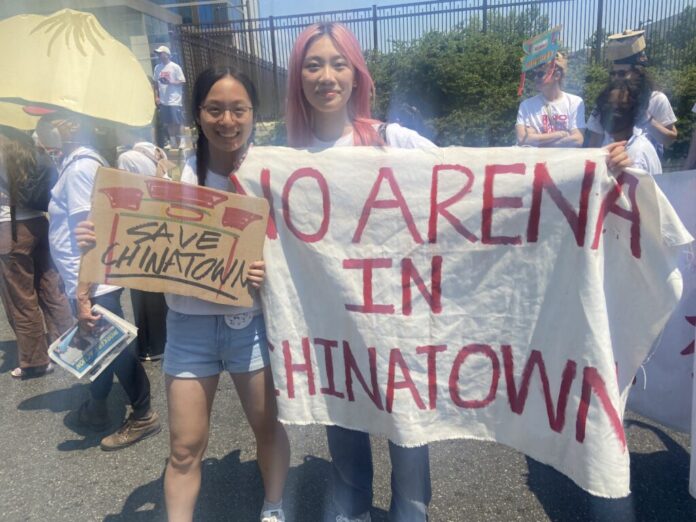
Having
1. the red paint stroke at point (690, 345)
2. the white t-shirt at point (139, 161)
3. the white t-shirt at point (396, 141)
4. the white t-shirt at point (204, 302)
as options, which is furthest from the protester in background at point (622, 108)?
the white t-shirt at point (139, 161)

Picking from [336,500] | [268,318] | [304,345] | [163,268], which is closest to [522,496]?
[336,500]

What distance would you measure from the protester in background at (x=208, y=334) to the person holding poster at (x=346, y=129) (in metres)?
0.18

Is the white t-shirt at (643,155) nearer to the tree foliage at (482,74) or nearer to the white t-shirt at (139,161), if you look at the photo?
the white t-shirt at (139,161)

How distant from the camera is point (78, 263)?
3.03 metres

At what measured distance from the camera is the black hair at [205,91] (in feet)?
6.24

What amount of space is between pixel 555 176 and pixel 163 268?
1228 mm

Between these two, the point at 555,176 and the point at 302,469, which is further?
the point at 302,469

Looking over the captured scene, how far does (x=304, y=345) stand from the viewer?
199 cm

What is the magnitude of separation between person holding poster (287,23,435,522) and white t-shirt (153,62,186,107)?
233 inches

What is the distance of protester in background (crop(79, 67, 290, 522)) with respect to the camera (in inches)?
74.8

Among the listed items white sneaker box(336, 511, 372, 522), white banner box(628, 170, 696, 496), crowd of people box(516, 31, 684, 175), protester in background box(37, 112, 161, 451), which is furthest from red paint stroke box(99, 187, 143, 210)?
crowd of people box(516, 31, 684, 175)

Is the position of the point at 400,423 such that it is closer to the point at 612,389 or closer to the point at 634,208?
the point at 612,389

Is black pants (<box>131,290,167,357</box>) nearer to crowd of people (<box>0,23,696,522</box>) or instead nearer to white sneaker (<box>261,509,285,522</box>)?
crowd of people (<box>0,23,696,522</box>)

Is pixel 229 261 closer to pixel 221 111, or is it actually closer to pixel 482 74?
pixel 221 111
